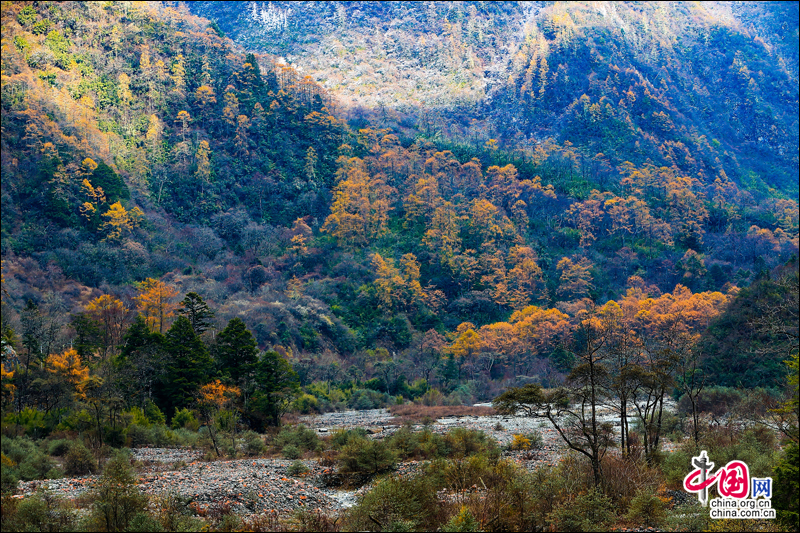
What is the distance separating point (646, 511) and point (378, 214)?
279 feet

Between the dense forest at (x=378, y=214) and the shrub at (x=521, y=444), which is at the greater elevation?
the dense forest at (x=378, y=214)

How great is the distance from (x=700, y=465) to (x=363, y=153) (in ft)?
338

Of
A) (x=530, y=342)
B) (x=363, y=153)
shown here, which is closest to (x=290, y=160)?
(x=363, y=153)

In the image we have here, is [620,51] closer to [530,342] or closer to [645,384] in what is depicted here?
[530,342]

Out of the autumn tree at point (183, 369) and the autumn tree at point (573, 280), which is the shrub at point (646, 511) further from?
the autumn tree at point (573, 280)

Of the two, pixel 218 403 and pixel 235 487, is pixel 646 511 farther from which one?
pixel 218 403

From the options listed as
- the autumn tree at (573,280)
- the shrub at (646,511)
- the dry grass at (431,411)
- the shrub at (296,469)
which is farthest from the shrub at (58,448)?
the autumn tree at (573,280)

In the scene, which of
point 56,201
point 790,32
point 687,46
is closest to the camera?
point 56,201

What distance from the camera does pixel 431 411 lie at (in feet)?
155

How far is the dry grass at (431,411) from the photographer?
43.7m

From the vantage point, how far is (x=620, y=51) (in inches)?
5787

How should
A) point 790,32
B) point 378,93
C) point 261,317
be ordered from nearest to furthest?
point 261,317 → point 378,93 → point 790,32

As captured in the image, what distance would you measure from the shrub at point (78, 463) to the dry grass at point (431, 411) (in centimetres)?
2299

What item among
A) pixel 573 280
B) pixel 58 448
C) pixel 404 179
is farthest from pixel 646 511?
pixel 404 179
